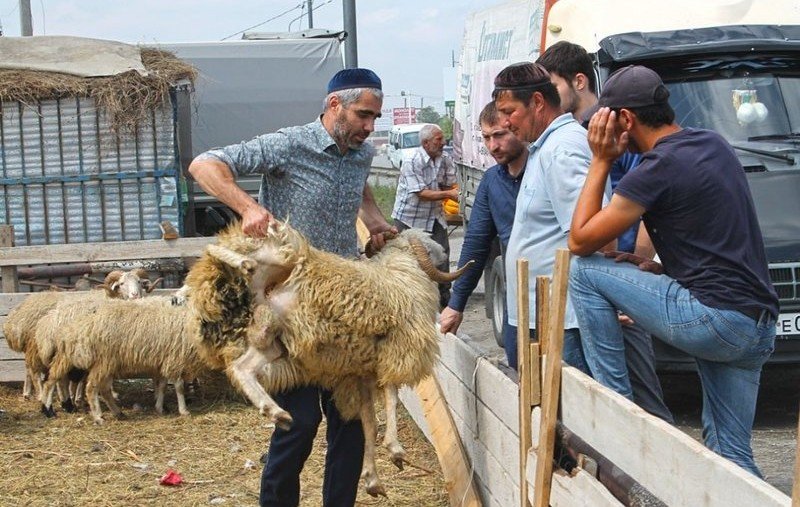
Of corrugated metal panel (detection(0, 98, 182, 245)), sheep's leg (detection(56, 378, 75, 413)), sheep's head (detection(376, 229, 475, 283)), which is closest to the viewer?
sheep's head (detection(376, 229, 475, 283))

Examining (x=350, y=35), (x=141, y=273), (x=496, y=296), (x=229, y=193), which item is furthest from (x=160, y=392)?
(x=350, y=35)

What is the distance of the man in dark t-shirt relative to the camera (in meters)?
3.66

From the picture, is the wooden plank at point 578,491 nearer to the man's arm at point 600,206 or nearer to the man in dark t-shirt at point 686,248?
the man in dark t-shirt at point 686,248

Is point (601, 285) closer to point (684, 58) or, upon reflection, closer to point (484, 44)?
point (684, 58)

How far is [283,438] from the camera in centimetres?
501

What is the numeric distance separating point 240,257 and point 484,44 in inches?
377

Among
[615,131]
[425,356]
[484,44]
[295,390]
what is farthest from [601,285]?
[484,44]

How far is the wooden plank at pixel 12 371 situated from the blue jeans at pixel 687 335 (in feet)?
23.9

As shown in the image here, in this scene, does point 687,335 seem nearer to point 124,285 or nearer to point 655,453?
point 655,453

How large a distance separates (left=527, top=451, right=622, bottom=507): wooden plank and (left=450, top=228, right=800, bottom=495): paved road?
5.04 feet

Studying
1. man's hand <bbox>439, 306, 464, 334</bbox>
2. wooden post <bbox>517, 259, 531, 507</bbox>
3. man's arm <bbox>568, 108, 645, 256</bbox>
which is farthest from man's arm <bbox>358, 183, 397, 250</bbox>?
man's arm <bbox>568, 108, 645, 256</bbox>

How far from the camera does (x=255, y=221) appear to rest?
4.68 metres

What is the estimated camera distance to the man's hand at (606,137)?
3.76 metres

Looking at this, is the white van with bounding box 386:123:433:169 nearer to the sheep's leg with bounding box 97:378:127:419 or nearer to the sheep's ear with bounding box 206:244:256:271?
the sheep's leg with bounding box 97:378:127:419
